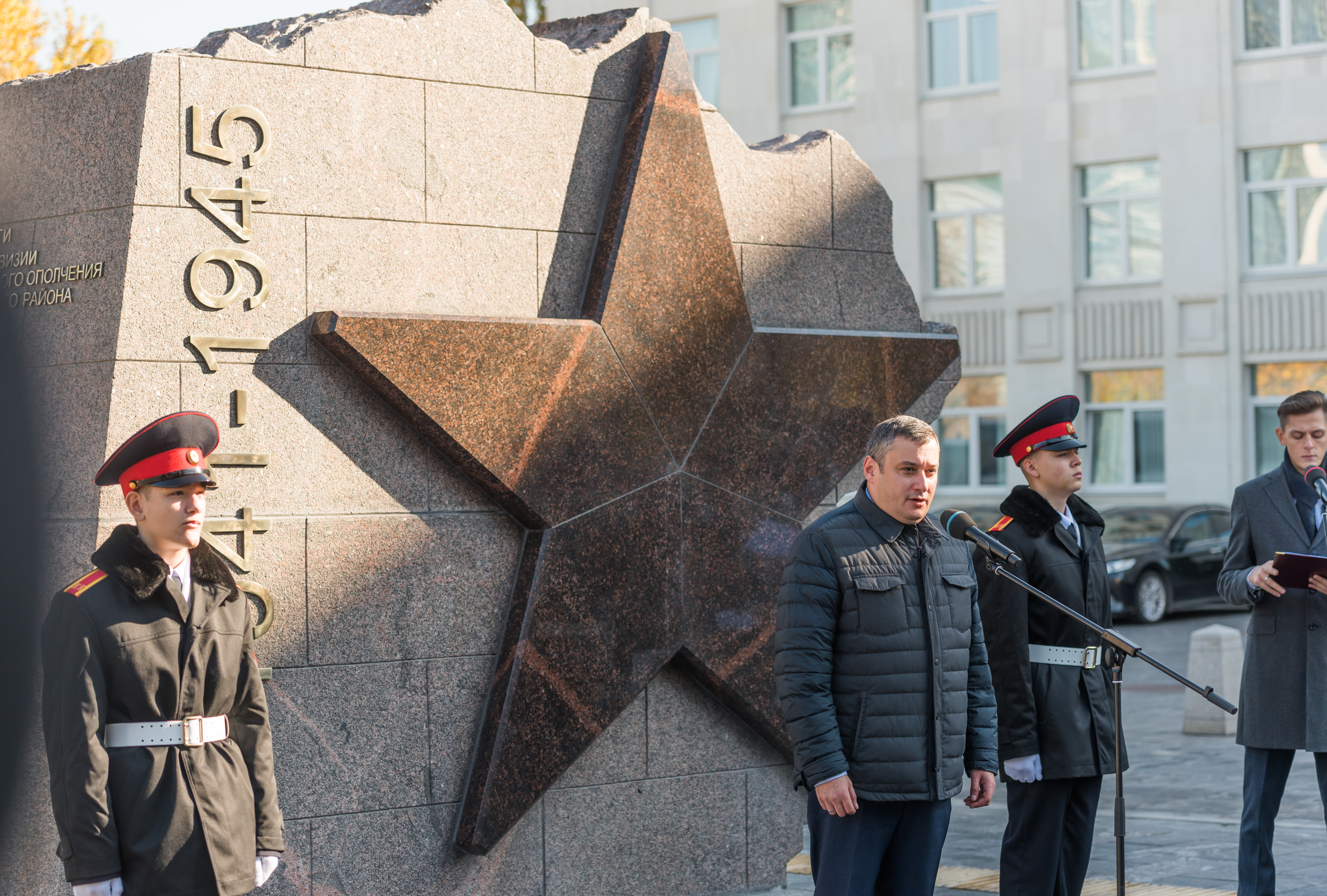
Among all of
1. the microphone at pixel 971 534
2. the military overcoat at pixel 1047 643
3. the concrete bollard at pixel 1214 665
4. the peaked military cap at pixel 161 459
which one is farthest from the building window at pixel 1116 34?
the peaked military cap at pixel 161 459

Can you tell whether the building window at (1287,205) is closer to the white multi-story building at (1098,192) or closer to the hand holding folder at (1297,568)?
the white multi-story building at (1098,192)

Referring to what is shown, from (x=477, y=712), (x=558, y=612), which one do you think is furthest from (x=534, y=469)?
(x=477, y=712)

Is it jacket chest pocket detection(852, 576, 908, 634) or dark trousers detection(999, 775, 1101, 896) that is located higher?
jacket chest pocket detection(852, 576, 908, 634)

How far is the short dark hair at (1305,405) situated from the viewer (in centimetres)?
625

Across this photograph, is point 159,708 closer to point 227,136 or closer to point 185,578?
point 185,578

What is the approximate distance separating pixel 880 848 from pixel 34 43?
1566cm

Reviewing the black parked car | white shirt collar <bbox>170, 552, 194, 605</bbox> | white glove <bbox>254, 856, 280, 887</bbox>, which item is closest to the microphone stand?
white glove <bbox>254, 856, 280, 887</bbox>

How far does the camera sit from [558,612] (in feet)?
20.3

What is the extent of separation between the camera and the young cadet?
3.90 meters

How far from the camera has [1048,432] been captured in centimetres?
571

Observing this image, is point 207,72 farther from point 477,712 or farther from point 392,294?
point 477,712

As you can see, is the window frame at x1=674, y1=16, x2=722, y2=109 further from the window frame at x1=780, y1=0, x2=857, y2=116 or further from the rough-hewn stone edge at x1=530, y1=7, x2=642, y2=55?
the rough-hewn stone edge at x1=530, y1=7, x2=642, y2=55

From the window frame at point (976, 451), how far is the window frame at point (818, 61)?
19.5 feet

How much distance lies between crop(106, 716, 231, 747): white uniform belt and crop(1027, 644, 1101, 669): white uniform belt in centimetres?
292
